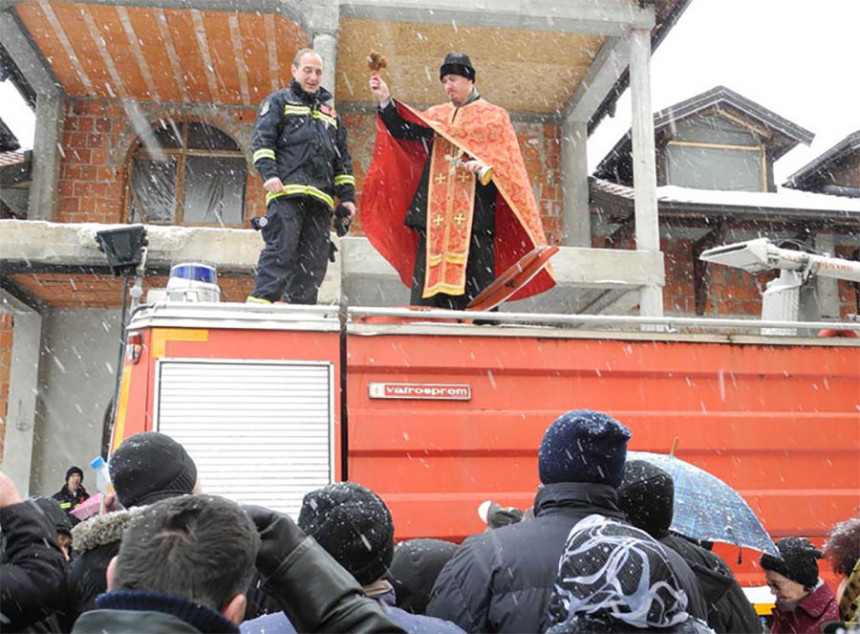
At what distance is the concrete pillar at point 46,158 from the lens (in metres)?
12.1

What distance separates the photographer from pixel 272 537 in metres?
1.48

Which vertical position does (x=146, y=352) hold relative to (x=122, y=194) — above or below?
below

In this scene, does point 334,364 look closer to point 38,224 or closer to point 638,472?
point 638,472

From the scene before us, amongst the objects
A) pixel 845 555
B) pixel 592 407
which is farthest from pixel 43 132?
pixel 845 555

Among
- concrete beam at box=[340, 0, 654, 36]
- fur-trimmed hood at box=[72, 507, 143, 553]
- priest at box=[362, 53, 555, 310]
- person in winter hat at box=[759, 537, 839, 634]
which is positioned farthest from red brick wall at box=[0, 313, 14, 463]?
person in winter hat at box=[759, 537, 839, 634]

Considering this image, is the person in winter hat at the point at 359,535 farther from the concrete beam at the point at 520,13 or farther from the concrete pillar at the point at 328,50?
A: the concrete beam at the point at 520,13

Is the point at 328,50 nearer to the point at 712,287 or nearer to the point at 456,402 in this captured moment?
the point at 456,402

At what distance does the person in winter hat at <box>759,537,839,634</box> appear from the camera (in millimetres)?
3580

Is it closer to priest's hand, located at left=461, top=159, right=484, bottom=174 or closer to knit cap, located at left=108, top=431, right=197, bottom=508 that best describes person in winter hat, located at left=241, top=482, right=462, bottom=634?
knit cap, located at left=108, top=431, right=197, bottom=508

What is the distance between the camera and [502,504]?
4.30 m

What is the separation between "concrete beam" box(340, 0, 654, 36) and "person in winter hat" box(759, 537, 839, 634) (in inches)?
311

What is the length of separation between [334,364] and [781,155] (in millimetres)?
13433

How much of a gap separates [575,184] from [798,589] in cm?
1005

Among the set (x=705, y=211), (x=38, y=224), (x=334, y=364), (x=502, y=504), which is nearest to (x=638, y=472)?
(x=502, y=504)
